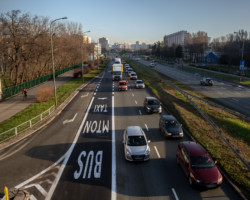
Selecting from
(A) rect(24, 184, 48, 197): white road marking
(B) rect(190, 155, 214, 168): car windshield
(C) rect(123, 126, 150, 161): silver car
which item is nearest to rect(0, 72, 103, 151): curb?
(A) rect(24, 184, 48, 197): white road marking

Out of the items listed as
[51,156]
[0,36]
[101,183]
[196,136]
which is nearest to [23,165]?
[51,156]

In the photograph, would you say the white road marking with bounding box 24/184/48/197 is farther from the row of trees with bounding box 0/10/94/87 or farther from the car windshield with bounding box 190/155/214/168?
the row of trees with bounding box 0/10/94/87

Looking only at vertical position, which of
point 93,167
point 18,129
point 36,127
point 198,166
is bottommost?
point 93,167

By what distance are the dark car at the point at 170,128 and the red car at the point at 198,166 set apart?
3.71 metres

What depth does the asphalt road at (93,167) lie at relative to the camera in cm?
1125

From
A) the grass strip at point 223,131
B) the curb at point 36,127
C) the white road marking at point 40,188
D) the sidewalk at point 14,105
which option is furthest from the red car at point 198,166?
the sidewalk at point 14,105

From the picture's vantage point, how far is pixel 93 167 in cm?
1371

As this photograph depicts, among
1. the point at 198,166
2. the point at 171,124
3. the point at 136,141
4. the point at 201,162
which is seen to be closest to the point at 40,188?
the point at 136,141

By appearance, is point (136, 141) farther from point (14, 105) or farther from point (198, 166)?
point (14, 105)

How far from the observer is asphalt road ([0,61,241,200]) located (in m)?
11.2

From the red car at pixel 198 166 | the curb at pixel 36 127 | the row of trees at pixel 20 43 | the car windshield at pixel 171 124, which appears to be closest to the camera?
the red car at pixel 198 166

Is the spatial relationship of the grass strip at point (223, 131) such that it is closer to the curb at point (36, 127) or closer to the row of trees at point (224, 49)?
the curb at point (36, 127)

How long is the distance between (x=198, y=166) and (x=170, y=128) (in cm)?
615

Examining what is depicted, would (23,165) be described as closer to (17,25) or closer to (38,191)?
(38,191)
